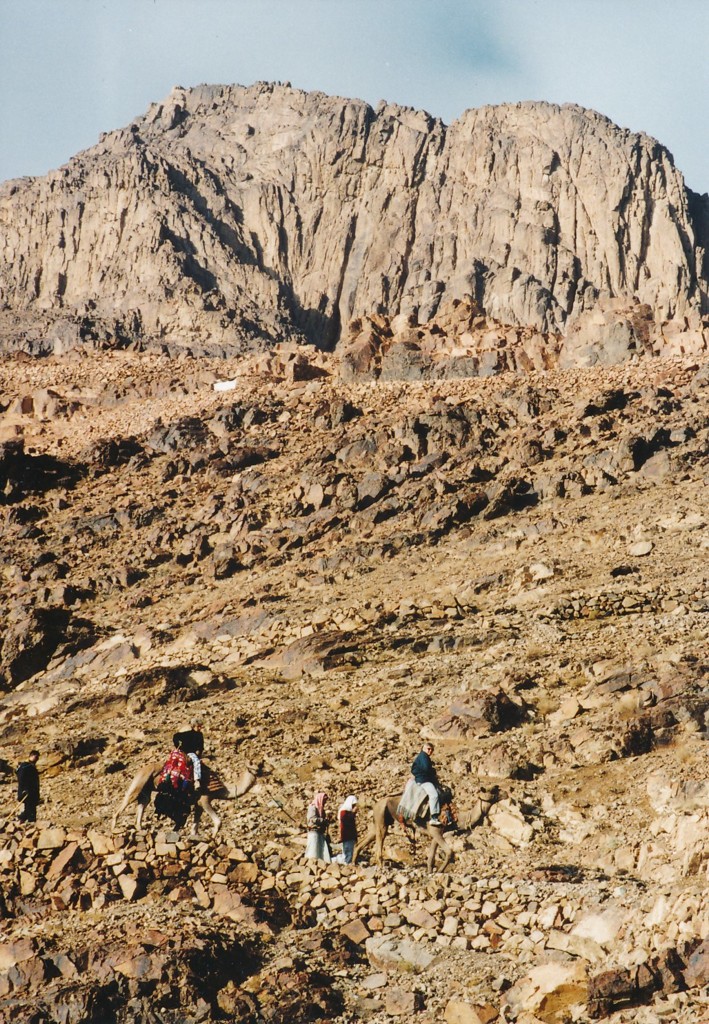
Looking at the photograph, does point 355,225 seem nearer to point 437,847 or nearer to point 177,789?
point 177,789

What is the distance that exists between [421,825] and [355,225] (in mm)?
58144

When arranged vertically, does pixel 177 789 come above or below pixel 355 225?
below

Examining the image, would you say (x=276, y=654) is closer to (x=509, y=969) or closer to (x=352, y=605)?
(x=352, y=605)

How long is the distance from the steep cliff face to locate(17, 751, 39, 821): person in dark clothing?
44.5 m

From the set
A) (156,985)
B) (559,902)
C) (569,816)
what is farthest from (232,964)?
(569,816)

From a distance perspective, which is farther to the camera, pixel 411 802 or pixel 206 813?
pixel 206 813

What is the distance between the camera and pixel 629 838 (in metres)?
13.4

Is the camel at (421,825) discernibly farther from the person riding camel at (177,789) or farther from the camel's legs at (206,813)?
the person riding camel at (177,789)

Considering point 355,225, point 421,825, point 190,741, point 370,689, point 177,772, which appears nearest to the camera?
point 421,825

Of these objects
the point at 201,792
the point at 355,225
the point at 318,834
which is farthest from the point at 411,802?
the point at 355,225

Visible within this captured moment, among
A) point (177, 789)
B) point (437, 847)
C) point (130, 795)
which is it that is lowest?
point (437, 847)

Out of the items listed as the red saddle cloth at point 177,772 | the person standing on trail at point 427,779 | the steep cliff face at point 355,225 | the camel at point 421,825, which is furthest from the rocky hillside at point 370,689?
the steep cliff face at point 355,225

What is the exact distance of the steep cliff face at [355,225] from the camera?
61.8 meters

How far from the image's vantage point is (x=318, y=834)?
45.0 feet
